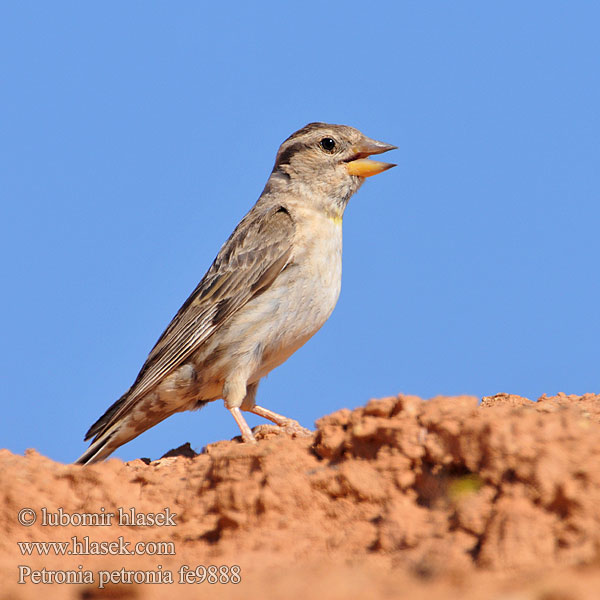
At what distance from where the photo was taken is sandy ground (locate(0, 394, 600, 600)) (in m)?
3.14

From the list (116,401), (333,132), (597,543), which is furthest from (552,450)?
(333,132)

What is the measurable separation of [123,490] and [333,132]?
4519mm

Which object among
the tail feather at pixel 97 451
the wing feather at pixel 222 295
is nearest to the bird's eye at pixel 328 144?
the wing feather at pixel 222 295

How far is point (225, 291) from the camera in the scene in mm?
7422

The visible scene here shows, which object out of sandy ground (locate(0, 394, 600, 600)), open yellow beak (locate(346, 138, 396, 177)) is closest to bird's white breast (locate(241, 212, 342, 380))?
open yellow beak (locate(346, 138, 396, 177))

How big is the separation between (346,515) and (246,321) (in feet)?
10.3

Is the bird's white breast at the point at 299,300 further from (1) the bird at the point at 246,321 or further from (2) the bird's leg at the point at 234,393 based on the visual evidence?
(2) the bird's leg at the point at 234,393

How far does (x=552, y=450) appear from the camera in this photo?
3629 mm

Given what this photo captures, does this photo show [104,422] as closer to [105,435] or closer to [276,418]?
[105,435]

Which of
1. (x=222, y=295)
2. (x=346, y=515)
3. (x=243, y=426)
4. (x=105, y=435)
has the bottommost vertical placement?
(x=346, y=515)

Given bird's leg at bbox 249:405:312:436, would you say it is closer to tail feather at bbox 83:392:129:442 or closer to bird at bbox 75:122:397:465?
bird at bbox 75:122:397:465

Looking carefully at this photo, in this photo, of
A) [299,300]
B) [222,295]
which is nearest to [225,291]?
[222,295]

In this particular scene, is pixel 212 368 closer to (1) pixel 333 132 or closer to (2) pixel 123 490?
(2) pixel 123 490

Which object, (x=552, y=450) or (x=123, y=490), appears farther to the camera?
(x=123, y=490)
